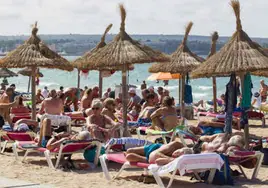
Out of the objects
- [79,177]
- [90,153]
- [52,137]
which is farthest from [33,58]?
[79,177]

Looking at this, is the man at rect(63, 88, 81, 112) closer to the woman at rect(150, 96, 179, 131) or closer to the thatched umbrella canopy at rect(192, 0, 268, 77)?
the woman at rect(150, 96, 179, 131)

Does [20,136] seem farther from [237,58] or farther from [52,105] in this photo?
[237,58]

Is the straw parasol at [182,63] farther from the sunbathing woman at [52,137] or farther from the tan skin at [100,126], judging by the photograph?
the sunbathing woman at [52,137]

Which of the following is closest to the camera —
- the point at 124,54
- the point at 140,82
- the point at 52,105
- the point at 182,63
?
the point at 124,54

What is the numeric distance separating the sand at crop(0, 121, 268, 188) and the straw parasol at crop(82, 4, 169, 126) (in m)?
2.24

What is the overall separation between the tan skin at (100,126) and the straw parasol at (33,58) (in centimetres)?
338

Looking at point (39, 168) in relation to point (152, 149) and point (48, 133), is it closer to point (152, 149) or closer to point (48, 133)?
point (48, 133)

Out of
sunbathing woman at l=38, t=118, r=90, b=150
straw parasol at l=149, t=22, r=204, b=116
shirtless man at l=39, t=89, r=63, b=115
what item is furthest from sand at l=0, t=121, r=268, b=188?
straw parasol at l=149, t=22, r=204, b=116

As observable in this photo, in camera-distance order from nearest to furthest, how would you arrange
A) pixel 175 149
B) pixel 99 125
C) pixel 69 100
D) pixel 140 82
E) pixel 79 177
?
pixel 175 149 < pixel 79 177 < pixel 99 125 < pixel 69 100 < pixel 140 82

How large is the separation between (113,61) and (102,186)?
389 centimetres

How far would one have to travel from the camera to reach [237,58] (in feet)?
32.7

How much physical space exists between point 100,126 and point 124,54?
1813mm

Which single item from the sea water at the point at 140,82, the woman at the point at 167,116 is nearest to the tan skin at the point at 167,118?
the woman at the point at 167,116

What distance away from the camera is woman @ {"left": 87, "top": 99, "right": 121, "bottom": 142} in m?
10.2
